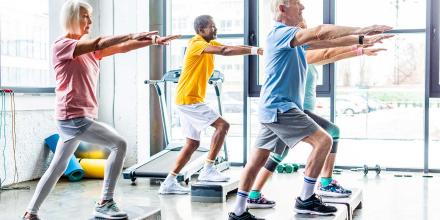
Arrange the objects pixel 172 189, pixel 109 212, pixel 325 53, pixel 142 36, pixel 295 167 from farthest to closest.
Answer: pixel 295 167 → pixel 172 189 → pixel 325 53 → pixel 109 212 → pixel 142 36

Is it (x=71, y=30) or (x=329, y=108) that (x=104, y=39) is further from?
(x=329, y=108)

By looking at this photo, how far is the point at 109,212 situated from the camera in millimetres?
3721

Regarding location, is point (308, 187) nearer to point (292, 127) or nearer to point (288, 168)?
point (292, 127)

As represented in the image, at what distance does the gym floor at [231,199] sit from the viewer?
443 centimetres

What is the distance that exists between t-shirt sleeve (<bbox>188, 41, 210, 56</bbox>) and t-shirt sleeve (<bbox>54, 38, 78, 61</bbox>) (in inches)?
57.4

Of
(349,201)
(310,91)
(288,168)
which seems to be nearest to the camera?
(349,201)

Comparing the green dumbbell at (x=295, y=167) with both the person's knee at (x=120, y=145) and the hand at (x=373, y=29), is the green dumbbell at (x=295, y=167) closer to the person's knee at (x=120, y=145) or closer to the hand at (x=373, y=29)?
the person's knee at (x=120, y=145)

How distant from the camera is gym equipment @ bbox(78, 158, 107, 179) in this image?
6.51 metres

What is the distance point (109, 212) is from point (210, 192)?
1397mm

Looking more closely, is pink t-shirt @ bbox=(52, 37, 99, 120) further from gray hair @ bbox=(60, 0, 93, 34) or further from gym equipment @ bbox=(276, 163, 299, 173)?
gym equipment @ bbox=(276, 163, 299, 173)

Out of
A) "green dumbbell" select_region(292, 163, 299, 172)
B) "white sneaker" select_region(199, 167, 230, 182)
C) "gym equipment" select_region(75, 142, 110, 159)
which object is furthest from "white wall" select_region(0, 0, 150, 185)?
"white sneaker" select_region(199, 167, 230, 182)

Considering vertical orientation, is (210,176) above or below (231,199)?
above

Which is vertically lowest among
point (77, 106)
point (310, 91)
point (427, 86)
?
point (77, 106)

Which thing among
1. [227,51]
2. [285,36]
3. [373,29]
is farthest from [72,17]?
[373,29]
